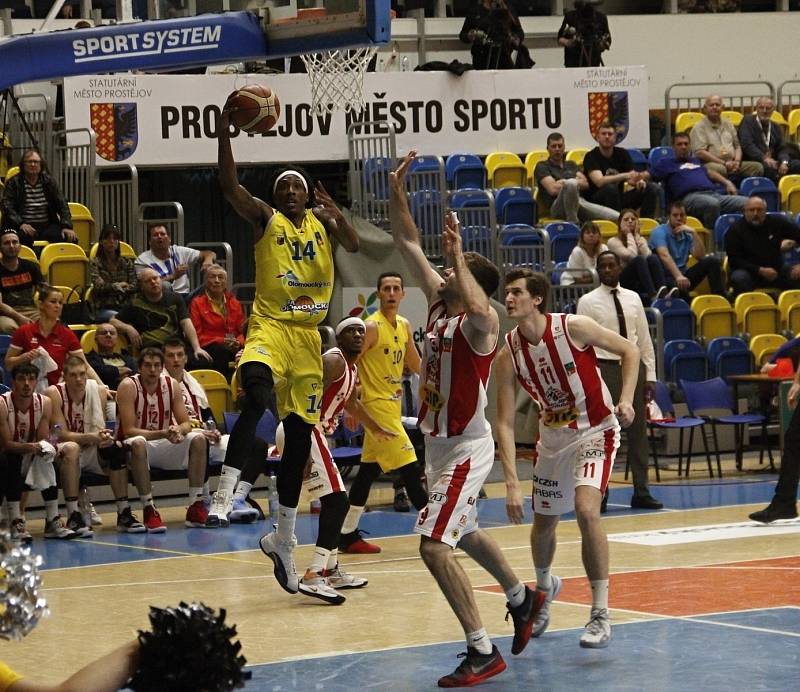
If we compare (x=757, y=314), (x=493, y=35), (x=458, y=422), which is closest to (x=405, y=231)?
(x=458, y=422)

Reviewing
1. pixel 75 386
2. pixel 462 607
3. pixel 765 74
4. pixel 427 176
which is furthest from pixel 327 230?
pixel 765 74

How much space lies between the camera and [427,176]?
18.2 metres

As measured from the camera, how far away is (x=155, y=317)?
15023 mm

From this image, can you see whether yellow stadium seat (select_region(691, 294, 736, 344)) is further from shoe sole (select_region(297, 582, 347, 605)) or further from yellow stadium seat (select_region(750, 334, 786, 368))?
shoe sole (select_region(297, 582, 347, 605))

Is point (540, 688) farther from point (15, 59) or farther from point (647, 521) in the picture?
point (647, 521)

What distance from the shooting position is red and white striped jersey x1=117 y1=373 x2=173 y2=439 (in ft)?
43.6

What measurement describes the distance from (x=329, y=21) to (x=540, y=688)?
3.96m

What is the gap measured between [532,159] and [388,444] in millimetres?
9335

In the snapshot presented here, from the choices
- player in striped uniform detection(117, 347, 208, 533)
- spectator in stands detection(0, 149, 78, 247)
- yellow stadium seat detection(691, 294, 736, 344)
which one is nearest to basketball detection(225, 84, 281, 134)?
player in striped uniform detection(117, 347, 208, 533)

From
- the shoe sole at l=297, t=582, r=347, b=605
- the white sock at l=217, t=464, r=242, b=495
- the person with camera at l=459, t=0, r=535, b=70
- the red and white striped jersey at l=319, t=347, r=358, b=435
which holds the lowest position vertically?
the shoe sole at l=297, t=582, r=347, b=605

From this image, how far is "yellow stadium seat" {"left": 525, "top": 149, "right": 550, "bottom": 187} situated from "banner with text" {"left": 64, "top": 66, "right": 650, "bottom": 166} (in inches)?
11.0

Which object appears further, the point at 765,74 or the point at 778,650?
the point at 765,74

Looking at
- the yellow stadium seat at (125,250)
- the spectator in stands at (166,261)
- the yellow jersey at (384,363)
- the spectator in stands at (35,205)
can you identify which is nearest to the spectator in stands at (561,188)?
the spectator in stands at (166,261)

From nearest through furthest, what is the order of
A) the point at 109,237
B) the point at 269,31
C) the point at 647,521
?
the point at 269,31
the point at 647,521
the point at 109,237
